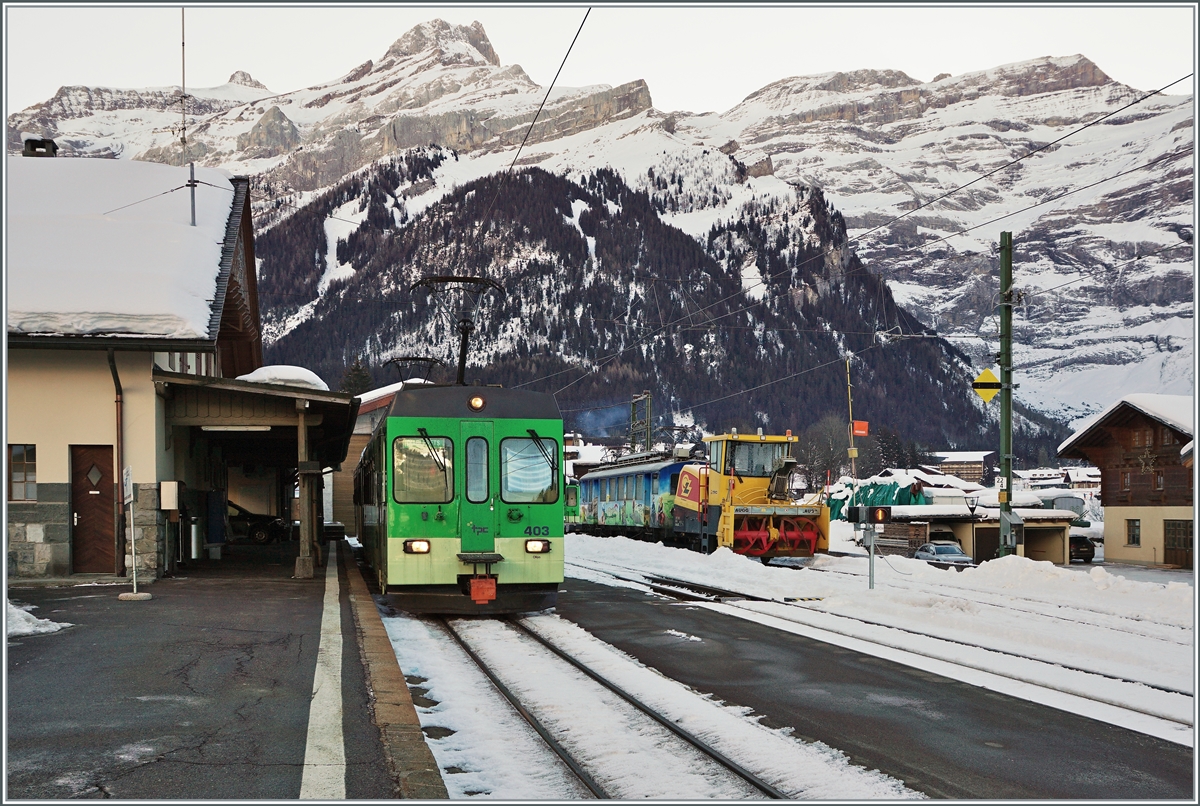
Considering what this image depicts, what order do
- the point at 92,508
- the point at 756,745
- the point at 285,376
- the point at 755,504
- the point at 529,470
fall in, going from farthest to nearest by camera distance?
the point at 755,504
the point at 285,376
the point at 92,508
the point at 529,470
the point at 756,745

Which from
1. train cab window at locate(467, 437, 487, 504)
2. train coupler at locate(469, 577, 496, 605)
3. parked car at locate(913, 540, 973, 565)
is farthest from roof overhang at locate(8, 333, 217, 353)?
parked car at locate(913, 540, 973, 565)

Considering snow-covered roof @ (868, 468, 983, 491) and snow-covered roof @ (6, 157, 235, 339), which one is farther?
snow-covered roof @ (868, 468, 983, 491)

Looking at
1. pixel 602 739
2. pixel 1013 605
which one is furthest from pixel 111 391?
pixel 1013 605

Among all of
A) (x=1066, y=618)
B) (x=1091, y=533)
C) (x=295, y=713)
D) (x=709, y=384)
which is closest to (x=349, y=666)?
(x=295, y=713)

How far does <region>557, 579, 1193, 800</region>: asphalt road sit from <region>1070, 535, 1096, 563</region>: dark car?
3539 centimetres

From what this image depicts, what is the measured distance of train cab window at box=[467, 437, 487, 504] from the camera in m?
14.4

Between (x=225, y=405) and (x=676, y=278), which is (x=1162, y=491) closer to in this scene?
(x=225, y=405)

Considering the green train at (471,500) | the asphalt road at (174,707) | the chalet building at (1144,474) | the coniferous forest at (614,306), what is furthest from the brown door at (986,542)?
the coniferous forest at (614,306)

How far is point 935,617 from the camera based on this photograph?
1403 centimetres

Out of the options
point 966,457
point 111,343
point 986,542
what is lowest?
point 986,542

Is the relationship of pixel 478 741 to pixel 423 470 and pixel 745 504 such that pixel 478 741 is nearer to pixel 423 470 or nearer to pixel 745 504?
pixel 423 470

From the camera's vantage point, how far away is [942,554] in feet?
115

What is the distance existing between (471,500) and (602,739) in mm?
7100

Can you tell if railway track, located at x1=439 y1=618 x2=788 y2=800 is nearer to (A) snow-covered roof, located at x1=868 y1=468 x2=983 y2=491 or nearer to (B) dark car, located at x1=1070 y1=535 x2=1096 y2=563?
(B) dark car, located at x1=1070 y1=535 x2=1096 y2=563
